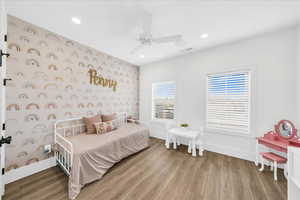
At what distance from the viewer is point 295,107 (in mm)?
2104

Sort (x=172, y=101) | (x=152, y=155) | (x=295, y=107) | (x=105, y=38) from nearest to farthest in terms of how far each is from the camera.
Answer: (x=295, y=107), (x=105, y=38), (x=152, y=155), (x=172, y=101)

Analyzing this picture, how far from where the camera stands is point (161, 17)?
1.90 meters

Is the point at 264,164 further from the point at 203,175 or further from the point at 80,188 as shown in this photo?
the point at 80,188

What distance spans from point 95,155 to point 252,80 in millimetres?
3510

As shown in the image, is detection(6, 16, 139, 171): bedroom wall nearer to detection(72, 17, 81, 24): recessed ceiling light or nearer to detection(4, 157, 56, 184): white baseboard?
detection(4, 157, 56, 184): white baseboard

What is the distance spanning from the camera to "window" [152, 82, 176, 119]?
3797mm

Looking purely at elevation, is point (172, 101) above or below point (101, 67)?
below

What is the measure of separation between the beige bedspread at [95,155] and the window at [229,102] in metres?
2.16

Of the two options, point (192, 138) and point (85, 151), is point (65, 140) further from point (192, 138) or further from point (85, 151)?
point (192, 138)

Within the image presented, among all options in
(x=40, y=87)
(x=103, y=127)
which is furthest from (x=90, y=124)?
(x=40, y=87)

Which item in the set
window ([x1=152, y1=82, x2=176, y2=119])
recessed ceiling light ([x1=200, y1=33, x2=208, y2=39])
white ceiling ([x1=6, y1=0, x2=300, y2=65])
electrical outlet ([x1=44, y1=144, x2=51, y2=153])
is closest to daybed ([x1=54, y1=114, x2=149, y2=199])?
electrical outlet ([x1=44, y1=144, x2=51, y2=153])

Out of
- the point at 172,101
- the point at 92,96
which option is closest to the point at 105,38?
the point at 92,96

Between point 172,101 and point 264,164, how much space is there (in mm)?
2530

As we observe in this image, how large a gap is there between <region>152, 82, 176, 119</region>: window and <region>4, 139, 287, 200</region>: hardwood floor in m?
1.69
